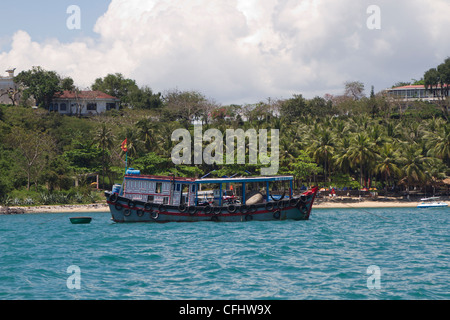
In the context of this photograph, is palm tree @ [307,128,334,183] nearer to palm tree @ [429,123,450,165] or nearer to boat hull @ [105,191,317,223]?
palm tree @ [429,123,450,165]

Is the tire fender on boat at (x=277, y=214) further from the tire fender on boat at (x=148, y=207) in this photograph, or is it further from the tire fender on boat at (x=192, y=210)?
the tire fender on boat at (x=148, y=207)

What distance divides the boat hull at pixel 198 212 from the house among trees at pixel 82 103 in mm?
60868

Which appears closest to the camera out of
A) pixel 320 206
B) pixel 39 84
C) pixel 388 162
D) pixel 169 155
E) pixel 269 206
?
pixel 269 206

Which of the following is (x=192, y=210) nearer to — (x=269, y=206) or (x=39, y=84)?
(x=269, y=206)

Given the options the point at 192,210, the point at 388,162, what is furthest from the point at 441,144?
the point at 192,210

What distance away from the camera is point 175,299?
19.1 meters

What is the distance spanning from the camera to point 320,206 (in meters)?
63.8

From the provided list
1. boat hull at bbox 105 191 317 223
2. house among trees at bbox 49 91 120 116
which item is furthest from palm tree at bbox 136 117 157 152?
boat hull at bbox 105 191 317 223

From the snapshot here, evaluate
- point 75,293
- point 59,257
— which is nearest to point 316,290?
point 75,293

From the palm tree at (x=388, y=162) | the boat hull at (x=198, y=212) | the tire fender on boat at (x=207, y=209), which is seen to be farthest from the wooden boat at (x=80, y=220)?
the palm tree at (x=388, y=162)

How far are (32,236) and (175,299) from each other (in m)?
21.2

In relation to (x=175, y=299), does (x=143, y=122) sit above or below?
above

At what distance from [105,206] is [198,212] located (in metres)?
21.5
